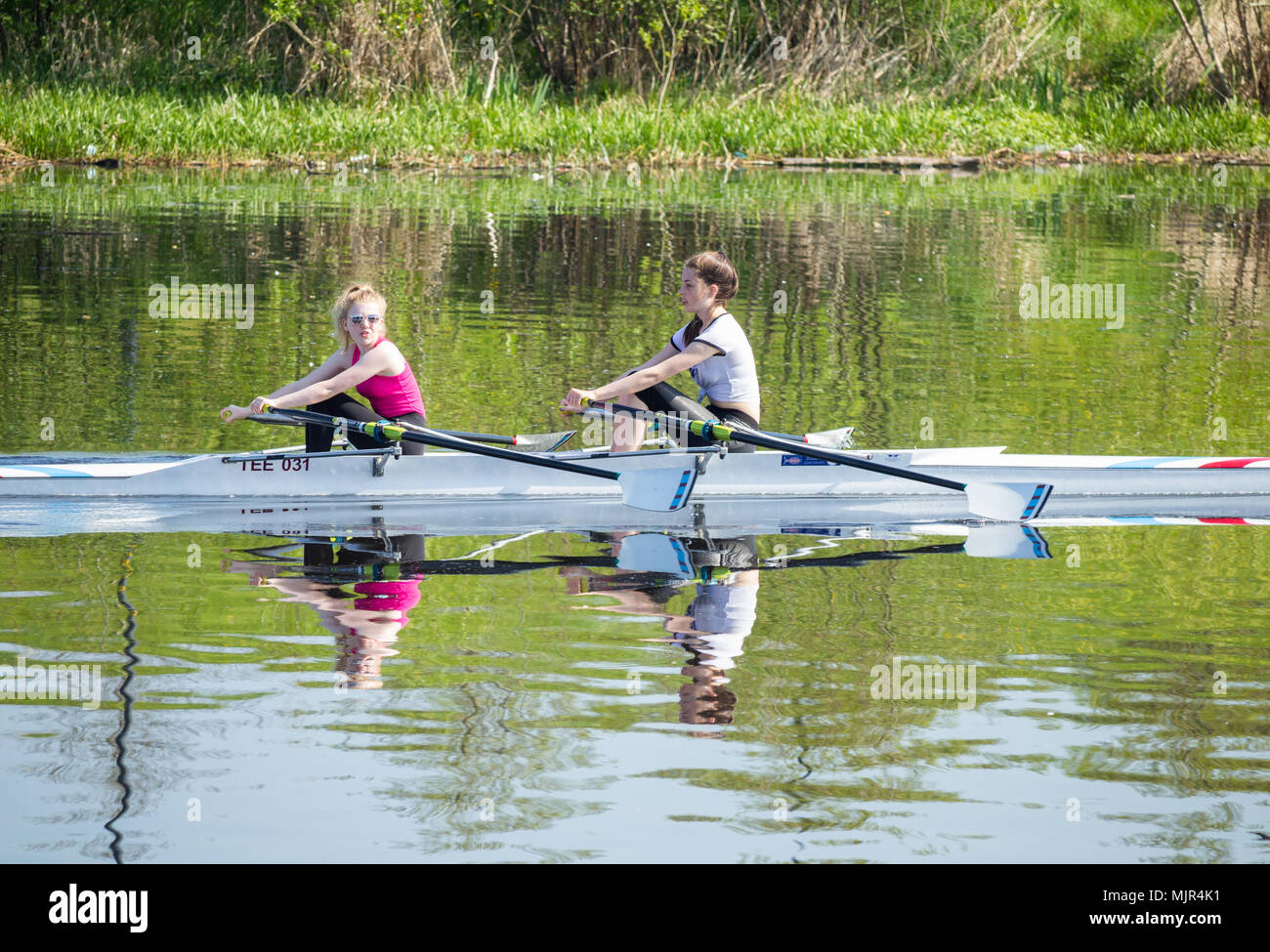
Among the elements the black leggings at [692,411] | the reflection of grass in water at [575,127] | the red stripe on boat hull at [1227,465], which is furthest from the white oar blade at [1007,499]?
the reflection of grass in water at [575,127]

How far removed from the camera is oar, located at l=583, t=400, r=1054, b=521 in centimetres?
856

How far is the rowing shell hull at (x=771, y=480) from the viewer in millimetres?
8461

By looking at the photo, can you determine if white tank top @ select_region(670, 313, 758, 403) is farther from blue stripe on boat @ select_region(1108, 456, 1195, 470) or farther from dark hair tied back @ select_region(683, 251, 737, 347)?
blue stripe on boat @ select_region(1108, 456, 1195, 470)

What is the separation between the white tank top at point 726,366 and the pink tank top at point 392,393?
142cm

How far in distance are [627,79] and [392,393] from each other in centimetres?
2226

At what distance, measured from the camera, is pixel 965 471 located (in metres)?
8.77

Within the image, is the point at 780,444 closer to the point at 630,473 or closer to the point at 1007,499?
the point at 630,473

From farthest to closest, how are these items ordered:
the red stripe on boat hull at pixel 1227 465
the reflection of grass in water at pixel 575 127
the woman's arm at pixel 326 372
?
1. the reflection of grass in water at pixel 575 127
2. the red stripe on boat hull at pixel 1227 465
3. the woman's arm at pixel 326 372

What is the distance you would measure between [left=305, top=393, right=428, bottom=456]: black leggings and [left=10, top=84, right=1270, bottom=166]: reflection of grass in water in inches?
674

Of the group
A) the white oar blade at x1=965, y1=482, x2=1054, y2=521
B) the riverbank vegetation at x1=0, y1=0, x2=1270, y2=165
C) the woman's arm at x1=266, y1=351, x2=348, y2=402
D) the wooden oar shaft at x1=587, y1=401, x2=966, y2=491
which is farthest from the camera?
the riverbank vegetation at x1=0, y1=0, x2=1270, y2=165

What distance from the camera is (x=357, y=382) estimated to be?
8273 millimetres

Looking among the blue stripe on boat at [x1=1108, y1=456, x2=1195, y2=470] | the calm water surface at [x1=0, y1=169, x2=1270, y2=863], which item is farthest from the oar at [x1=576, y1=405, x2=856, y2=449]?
the blue stripe on boat at [x1=1108, y1=456, x2=1195, y2=470]

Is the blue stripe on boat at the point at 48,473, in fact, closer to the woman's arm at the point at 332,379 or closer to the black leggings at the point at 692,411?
the woman's arm at the point at 332,379
